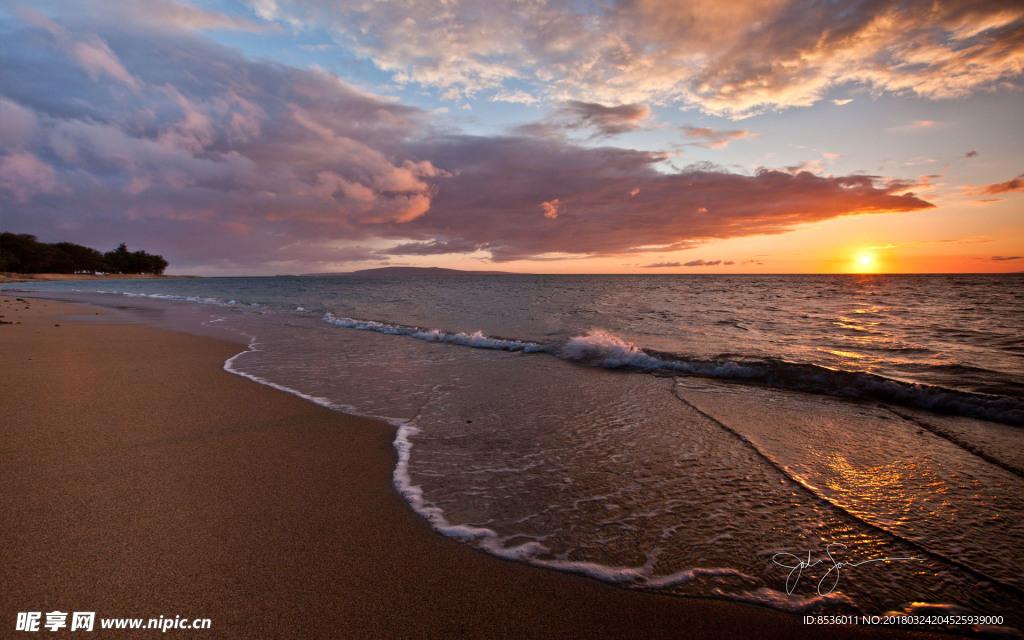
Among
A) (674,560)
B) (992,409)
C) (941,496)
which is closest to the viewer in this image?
(674,560)

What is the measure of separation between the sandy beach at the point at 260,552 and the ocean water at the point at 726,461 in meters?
0.26

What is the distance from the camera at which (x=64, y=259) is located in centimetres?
11575

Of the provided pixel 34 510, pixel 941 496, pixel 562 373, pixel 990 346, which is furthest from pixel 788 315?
pixel 34 510

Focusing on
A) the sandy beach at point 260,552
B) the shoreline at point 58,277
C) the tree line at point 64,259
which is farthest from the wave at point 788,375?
the tree line at point 64,259

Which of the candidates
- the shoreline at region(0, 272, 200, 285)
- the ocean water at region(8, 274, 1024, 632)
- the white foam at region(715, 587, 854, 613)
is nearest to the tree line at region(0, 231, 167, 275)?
the shoreline at region(0, 272, 200, 285)

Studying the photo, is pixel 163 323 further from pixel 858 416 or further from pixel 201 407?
pixel 858 416

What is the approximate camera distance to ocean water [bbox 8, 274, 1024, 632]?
3029 millimetres

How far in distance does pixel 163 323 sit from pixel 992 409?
24439 mm

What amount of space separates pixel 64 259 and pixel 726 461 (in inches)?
6583

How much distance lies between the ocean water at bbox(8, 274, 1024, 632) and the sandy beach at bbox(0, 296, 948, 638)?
0.26 m

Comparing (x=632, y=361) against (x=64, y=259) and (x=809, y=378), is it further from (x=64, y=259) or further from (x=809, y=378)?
(x=64, y=259)

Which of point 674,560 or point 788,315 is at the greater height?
point 788,315

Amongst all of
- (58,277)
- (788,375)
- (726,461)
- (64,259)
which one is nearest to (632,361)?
(788,375)

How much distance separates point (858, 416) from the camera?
264 inches
